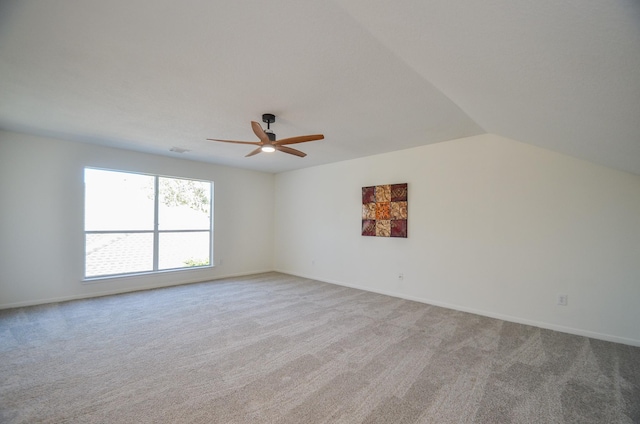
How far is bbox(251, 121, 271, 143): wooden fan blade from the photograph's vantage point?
2.71 m

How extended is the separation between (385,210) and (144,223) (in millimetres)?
4553

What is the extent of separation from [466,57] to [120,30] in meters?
2.26

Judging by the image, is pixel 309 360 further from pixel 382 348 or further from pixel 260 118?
pixel 260 118

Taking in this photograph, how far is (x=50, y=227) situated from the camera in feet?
13.8

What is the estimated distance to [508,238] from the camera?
11.8 feet

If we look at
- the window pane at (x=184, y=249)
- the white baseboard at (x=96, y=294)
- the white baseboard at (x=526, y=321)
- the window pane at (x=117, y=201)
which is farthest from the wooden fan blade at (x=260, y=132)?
the white baseboard at (x=96, y=294)

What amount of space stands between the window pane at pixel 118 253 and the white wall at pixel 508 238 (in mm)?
3867

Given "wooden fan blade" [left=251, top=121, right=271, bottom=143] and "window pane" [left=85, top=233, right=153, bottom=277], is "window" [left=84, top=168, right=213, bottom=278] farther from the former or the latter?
"wooden fan blade" [left=251, top=121, right=271, bottom=143]

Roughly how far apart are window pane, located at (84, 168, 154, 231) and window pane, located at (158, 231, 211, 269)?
473 mm

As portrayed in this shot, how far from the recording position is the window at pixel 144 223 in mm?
4641

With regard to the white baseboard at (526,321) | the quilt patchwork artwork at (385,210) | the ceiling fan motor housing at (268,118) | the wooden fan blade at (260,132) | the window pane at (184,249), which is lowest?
the white baseboard at (526,321)

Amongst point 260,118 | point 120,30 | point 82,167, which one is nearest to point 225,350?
point 260,118

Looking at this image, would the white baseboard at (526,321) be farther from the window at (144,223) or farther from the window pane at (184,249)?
the window at (144,223)

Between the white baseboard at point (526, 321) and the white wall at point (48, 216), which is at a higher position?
the white wall at point (48, 216)
